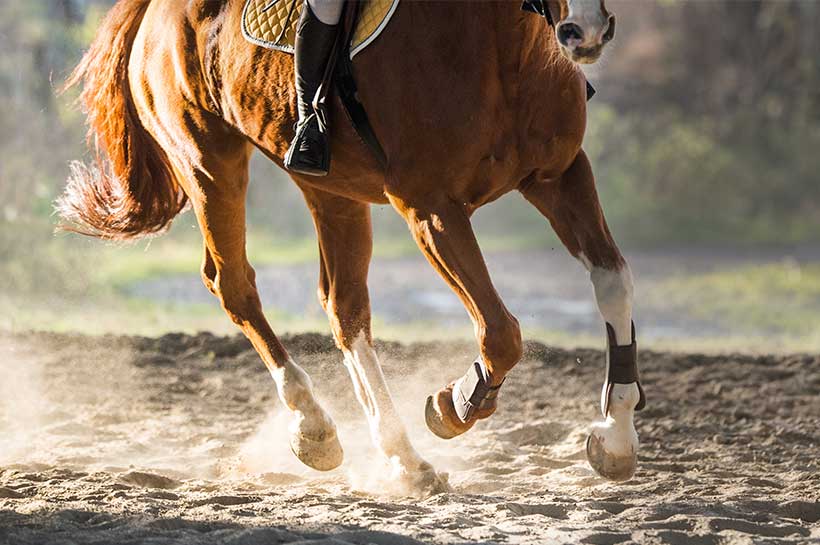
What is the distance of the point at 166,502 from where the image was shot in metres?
4.38

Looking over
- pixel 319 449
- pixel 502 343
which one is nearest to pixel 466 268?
pixel 502 343

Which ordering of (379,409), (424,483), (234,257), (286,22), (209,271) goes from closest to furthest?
1. (286,22)
2. (424,483)
3. (379,409)
4. (234,257)
5. (209,271)

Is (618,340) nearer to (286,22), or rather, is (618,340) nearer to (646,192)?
(286,22)

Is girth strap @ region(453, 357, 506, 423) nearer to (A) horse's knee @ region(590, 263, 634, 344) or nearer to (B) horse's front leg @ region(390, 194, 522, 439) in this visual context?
(B) horse's front leg @ region(390, 194, 522, 439)

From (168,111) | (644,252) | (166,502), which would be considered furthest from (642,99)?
(166,502)

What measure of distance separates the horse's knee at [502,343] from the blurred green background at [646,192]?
5.27 metres

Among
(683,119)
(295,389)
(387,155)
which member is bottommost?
(295,389)

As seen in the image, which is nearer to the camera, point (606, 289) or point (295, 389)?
point (606, 289)

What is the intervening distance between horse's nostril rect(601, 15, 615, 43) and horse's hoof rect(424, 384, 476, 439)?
1.66 meters

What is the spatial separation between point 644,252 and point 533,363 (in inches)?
393

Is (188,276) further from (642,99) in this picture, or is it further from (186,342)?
(642,99)

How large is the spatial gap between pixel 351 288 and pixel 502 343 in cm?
128

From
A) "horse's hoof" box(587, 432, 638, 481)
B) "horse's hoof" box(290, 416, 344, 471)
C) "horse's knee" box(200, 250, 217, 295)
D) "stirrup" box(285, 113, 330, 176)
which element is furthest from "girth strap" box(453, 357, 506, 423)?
"horse's knee" box(200, 250, 217, 295)

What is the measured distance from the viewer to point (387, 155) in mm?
4492
